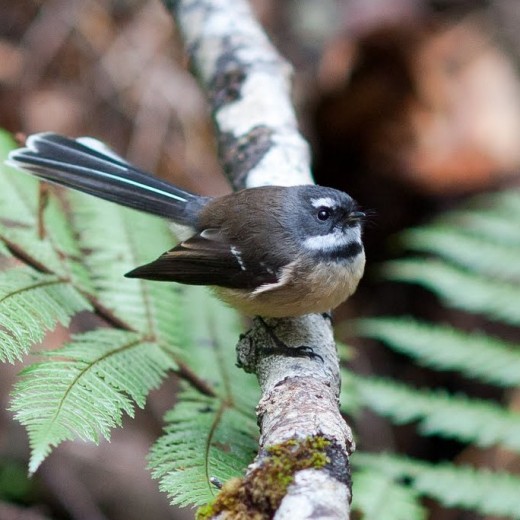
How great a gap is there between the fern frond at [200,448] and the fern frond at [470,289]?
4.94ft

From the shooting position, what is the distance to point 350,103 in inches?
265

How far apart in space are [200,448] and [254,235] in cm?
114

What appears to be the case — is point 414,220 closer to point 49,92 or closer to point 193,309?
point 49,92

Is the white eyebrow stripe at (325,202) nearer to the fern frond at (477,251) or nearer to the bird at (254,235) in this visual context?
the bird at (254,235)

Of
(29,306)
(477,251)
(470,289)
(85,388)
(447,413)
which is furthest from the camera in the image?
(477,251)

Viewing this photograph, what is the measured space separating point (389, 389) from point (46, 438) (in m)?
1.98

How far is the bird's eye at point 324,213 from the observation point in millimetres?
3115

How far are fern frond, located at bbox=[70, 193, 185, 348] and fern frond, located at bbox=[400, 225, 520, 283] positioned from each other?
1.43 metres

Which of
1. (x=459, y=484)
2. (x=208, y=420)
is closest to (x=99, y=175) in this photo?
(x=208, y=420)

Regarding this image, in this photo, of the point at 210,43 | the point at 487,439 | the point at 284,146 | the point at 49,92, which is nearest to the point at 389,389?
the point at 487,439

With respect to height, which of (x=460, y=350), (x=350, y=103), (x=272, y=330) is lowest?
(x=272, y=330)

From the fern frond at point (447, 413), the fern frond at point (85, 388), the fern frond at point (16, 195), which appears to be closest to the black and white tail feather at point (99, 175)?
the fern frond at point (16, 195)

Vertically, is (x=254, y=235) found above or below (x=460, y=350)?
below

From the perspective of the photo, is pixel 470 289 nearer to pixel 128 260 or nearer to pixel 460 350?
pixel 460 350
